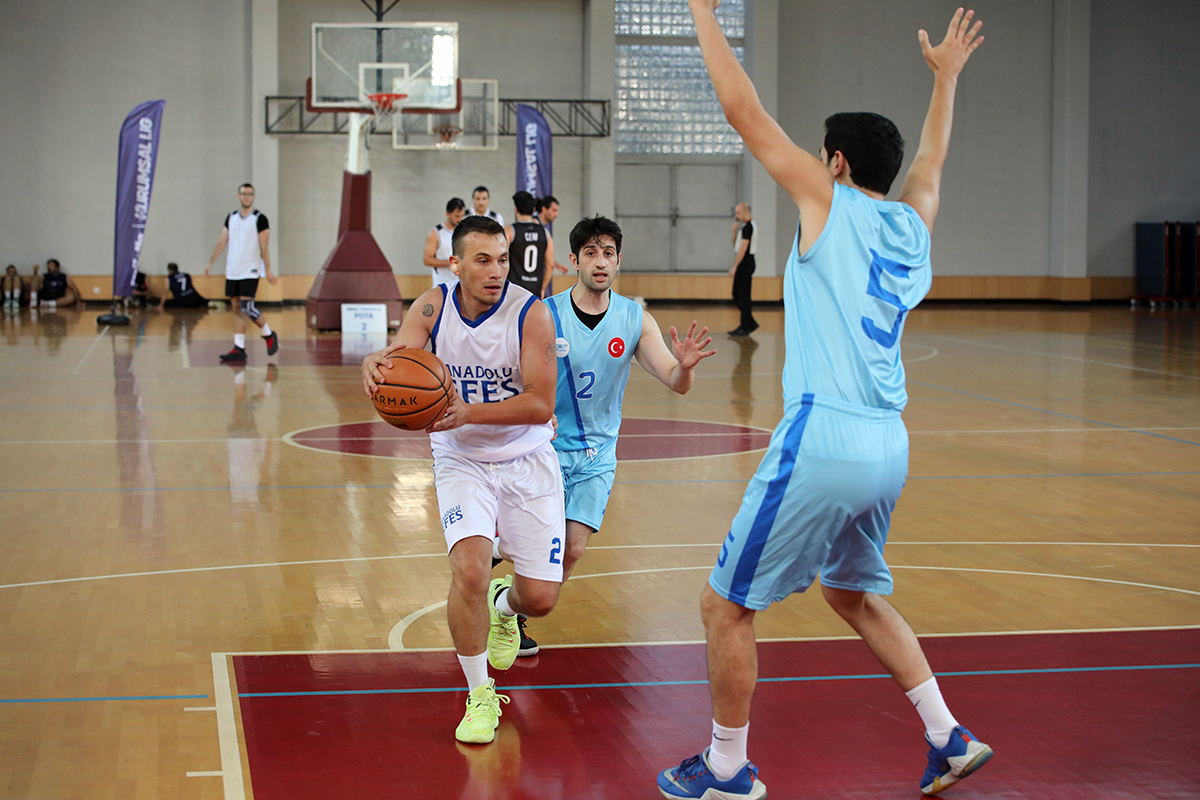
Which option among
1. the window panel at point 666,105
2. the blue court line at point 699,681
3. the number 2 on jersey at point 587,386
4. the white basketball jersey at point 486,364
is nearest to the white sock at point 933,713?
the blue court line at point 699,681

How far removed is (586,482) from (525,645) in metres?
0.62

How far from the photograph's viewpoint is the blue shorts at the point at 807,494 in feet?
9.48

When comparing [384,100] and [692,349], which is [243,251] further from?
[692,349]

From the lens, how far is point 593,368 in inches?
177

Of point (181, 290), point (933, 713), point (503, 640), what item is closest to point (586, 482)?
point (503, 640)

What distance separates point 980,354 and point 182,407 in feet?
33.9

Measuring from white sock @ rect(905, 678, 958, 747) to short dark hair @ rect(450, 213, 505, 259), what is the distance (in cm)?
182

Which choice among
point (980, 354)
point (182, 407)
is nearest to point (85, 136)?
point (182, 407)

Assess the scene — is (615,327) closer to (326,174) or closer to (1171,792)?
(1171,792)

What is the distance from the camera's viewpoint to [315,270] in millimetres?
25578

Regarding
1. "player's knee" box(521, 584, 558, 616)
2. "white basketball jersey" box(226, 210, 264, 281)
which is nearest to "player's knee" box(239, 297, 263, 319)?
"white basketball jersey" box(226, 210, 264, 281)

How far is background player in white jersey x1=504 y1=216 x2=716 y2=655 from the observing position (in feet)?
14.4

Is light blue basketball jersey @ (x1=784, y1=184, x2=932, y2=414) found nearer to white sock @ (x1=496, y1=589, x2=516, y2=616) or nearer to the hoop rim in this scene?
white sock @ (x1=496, y1=589, x2=516, y2=616)

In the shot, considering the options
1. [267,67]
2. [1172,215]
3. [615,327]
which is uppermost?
[267,67]
